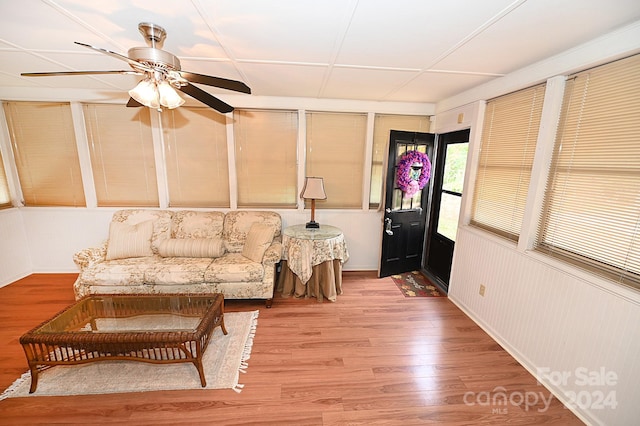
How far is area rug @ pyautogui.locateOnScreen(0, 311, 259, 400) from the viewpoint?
1.85 metres

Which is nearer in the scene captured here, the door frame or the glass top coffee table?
the glass top coffee table

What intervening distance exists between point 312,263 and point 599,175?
251cm

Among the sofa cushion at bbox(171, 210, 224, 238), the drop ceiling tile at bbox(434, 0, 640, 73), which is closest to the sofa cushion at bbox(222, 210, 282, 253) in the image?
the sofa cushion at bbox(171, 210, 224, 238)

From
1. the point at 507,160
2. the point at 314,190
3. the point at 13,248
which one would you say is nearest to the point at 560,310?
the point at 507,160

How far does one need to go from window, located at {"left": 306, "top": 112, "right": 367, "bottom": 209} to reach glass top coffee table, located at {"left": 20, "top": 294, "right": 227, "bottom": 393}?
218 cm

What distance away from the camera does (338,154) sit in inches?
146

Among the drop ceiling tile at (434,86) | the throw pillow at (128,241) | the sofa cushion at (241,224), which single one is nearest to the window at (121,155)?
the throw pillow at (128,241)

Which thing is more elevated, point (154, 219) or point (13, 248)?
point (154, 219)

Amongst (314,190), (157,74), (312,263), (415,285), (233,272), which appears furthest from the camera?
(415,285)

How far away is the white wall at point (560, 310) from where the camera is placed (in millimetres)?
1532

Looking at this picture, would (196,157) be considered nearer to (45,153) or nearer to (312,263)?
(45,153)

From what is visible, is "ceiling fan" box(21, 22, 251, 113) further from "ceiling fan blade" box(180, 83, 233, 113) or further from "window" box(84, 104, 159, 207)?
"window" box(84, 104, 159, 207)

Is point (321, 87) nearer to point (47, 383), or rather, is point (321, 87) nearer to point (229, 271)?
point (229, 271)

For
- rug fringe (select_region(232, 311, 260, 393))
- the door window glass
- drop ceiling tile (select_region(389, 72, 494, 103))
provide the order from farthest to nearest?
the door window glass, drop ceiling tile (select_region(389, 72, 494, 103)), rug fringe (select_region(232, 311, 260, 393))
